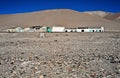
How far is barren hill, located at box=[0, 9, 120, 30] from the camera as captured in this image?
11756 centimetres

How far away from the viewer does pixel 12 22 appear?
127812mm

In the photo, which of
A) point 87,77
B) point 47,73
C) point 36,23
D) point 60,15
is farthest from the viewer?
point 60,15

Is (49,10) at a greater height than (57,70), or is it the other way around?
(49,10)

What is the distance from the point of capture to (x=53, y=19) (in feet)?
409

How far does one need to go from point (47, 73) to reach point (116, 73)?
253 cm

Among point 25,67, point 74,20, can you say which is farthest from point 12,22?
point 25,67

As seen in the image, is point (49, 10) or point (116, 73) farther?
point (49, 10)

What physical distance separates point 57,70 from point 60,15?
4943 inches

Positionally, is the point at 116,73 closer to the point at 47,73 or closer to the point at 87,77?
the point at 87,77

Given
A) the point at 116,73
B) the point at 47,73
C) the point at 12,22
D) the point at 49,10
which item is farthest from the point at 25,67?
the point at 49,10

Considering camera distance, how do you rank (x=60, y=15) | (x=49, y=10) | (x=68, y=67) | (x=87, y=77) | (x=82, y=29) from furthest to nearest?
(x=49, y=10)
(x=60, y=15)
(x=82, y=29)
(x=68, y=67)
(x=87, y=77)

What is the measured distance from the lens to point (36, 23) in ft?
395

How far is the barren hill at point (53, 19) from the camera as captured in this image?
386 feet

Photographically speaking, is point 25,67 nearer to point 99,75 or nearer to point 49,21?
point 99,75
